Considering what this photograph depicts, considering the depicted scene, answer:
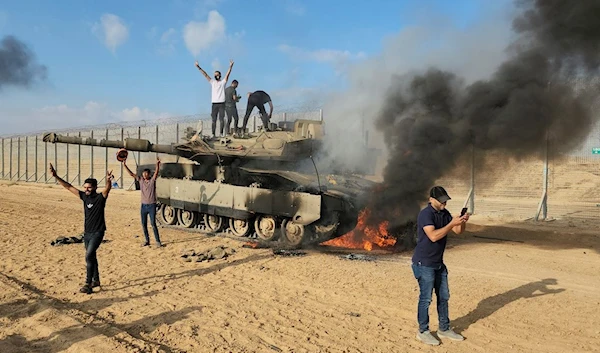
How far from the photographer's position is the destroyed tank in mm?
10742

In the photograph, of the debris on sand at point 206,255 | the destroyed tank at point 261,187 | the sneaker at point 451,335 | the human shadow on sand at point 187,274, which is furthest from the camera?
the destroyed tank at point 261,187

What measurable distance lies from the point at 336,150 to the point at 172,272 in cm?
542

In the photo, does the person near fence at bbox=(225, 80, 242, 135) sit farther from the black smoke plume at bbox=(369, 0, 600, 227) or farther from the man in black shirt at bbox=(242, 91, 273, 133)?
the black smoke plume at bbox=(369, 0, 600, 227)

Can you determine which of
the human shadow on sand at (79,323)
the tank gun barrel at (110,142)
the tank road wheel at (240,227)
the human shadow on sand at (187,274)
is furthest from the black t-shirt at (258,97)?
the human shadow on sand at (79,323)

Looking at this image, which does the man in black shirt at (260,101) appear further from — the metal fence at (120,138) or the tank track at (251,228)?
the tank track at (251,228)

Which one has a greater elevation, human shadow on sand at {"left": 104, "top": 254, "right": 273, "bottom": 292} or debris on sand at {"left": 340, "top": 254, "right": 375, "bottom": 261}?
debris on sand at {"left": 340, "top": 254, "right": 375, "bottom": 261}

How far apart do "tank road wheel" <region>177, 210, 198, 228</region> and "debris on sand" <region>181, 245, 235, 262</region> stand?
3784mm

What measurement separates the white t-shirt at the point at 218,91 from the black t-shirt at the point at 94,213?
28.0 ft

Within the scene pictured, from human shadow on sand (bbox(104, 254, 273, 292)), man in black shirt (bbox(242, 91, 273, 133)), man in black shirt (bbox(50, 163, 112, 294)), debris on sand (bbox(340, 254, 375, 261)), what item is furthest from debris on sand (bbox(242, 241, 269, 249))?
man in black shirt (bbox(242, 91, 273, 133))

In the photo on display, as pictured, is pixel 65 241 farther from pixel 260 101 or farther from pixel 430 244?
pixel 430 244

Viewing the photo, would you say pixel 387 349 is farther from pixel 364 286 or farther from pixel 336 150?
pixel 336 150

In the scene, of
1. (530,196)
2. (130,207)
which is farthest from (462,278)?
(530,196)

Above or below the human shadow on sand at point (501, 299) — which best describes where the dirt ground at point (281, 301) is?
below

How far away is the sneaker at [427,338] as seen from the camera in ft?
17.3
